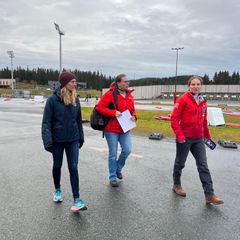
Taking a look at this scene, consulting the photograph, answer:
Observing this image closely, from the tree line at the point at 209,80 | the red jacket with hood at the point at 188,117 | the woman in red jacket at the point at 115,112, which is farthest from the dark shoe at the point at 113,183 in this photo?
the tree line at the point at 209,80

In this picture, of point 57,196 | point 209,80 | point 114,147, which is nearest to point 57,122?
point 57,196

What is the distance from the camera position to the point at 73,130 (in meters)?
4.12

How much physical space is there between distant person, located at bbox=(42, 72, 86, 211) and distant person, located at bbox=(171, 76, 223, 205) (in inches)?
61.5

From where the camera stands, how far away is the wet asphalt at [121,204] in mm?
3516

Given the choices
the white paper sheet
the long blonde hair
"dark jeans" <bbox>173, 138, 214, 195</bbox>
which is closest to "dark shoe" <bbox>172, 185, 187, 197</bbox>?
"dark jeans" <bbox>173, 138, 214, 195</bbox>

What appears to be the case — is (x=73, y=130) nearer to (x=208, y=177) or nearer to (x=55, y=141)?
(x=55, y=141)

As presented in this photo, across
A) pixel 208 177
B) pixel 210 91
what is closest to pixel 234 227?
pixel 208 177

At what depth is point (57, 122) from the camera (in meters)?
4.03

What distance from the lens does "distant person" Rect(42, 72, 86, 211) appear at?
398 cm

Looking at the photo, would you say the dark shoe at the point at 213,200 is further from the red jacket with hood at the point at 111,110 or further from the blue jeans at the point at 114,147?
the red jacket with hood at the point at 111,110

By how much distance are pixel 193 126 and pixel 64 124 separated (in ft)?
6.55

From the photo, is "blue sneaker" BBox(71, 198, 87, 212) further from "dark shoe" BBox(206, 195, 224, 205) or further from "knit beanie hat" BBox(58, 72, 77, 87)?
"dark shoe" BBox(206, 195, 224, 205)

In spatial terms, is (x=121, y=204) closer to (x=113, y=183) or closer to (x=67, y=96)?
(x=113, y=183)

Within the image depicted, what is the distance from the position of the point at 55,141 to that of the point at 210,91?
8307cm
